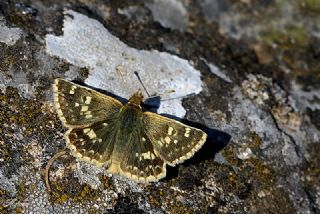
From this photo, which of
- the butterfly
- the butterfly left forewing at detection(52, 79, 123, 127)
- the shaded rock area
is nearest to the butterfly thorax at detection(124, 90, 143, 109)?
the butterfly

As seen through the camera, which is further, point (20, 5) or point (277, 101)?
point (277, 101)

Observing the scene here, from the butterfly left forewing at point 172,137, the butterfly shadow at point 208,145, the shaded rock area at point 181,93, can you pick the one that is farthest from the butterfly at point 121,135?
the butterfly shadow at point 208,145

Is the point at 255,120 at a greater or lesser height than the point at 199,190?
greater

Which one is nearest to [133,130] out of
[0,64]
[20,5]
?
[0,64]

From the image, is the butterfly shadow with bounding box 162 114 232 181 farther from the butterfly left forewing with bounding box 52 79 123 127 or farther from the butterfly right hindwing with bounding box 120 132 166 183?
the butterfly left forewing with bounding box 52 79 123 127

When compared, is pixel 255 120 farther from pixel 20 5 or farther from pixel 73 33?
pixel 20 5

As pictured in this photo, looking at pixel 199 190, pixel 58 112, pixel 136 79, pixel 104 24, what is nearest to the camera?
pixel 58 112

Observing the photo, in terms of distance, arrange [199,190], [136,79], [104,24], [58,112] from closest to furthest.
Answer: [58,112] < [199,190] < [136,79] < [104,24]
